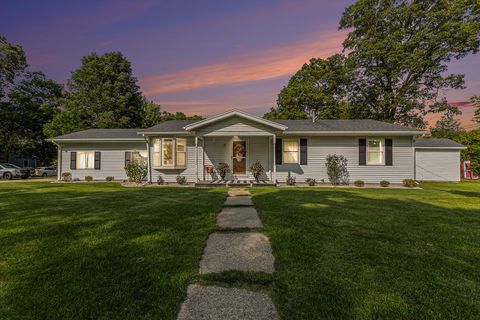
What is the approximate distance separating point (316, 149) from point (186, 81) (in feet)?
37.9

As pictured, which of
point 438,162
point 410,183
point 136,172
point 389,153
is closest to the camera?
point 410,183

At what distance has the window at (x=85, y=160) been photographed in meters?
14.6

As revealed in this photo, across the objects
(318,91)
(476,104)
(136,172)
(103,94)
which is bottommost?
(136,172)

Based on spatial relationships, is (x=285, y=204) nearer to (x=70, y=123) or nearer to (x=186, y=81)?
(x=186, y=81)

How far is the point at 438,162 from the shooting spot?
14.6m

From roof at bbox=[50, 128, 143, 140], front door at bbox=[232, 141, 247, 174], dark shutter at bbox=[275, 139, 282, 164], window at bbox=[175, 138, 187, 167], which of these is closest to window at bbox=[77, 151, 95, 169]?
roof at bbox=[50, 128, 143, 140]

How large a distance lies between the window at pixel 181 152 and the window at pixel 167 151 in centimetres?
35

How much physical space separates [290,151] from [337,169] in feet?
9.19

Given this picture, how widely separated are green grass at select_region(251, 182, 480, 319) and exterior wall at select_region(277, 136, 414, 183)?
728cm

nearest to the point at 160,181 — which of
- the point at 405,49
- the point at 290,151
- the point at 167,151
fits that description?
the point at 167,151

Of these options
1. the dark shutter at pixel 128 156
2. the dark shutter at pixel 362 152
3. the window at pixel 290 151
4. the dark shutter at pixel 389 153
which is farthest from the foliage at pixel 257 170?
the dark shutter at pixel 128 156

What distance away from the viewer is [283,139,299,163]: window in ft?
40.5

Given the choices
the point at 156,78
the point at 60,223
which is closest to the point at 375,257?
the point at 60,223

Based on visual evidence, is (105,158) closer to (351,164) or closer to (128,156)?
(128,156)
